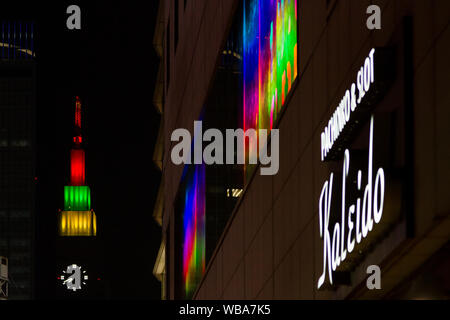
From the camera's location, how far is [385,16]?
→ 13367 mm

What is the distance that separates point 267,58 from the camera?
23.3 metres

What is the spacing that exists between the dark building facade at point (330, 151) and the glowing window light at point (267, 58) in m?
0.05

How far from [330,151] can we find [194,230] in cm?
2356

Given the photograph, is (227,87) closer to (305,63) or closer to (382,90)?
(305,63)

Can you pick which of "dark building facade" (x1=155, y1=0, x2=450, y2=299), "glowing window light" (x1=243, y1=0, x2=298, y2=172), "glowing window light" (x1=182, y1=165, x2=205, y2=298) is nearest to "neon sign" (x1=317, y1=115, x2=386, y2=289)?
"dark building facade" (x1=155, y1=0, x2=450, y2=299)

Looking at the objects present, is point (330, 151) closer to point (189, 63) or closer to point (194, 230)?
point (194, 230)

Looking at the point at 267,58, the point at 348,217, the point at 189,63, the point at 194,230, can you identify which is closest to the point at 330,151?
the point at 348,217

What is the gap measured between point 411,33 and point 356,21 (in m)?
2.91

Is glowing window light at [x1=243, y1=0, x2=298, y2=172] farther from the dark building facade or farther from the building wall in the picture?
the building wall

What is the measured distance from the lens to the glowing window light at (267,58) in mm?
20875

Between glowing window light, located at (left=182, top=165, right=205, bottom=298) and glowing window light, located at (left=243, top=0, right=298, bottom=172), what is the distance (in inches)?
360

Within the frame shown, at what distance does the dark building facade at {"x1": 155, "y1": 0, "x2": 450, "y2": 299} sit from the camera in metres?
11.6

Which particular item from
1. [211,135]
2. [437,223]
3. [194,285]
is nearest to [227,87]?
[211,135]

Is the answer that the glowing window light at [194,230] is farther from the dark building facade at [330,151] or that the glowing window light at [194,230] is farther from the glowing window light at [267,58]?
the glowing window light at [267,58]
